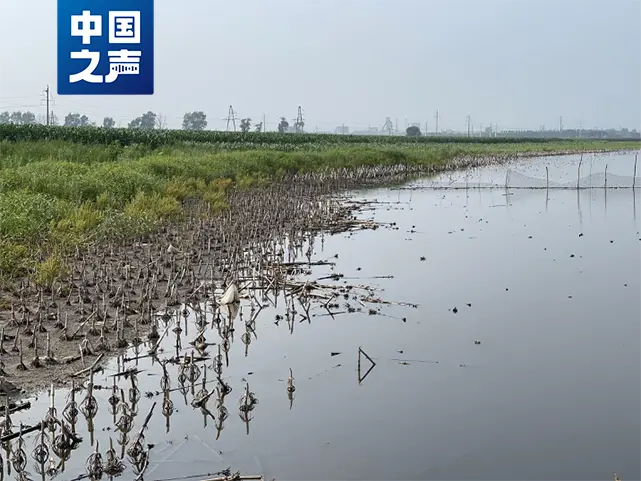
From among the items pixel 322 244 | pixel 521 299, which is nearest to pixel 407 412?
pixel 521 299

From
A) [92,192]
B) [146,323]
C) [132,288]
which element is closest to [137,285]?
[132,288]

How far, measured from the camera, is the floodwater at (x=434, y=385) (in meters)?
5.59

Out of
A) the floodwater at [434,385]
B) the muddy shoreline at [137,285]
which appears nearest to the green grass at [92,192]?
the muddy shoreline at [137,285]

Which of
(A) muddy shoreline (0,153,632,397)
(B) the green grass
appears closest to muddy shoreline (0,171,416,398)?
(A) muddy shoreline (0,153,632,397)

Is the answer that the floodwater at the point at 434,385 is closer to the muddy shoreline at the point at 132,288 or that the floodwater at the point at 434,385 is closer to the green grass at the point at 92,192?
the muddy shoreline at the point at 132,288

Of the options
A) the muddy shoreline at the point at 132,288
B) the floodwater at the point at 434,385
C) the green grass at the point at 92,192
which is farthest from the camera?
the green grass at the point at 92,192

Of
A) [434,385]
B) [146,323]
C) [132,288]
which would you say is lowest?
[434,385]

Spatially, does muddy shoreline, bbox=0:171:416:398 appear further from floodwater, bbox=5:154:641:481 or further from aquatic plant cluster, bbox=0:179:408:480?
floodwater, bbox=5:154:641:481

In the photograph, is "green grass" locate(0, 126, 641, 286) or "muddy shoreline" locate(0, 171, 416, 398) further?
"green grass" locate(0, 126, 641, 286)

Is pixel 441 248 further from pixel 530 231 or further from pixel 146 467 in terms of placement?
pixel 146 467

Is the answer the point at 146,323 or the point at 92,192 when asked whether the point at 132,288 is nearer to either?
the point at 146,323

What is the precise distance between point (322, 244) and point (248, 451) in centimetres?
933

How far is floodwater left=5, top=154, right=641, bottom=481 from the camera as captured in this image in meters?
5.59

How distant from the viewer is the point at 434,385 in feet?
23.7
